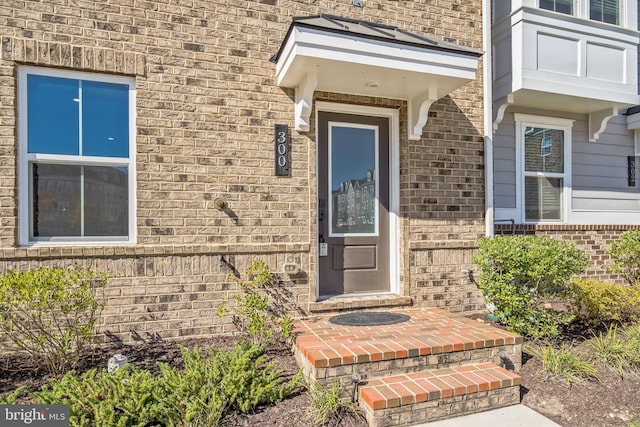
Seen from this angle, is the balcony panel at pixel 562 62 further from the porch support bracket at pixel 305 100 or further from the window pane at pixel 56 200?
the window pane at pixel 56 200

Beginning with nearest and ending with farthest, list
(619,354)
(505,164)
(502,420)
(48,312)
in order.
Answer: (502,420) < (48,312) < (619,354) < (505,164)

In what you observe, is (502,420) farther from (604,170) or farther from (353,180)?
(604,170)

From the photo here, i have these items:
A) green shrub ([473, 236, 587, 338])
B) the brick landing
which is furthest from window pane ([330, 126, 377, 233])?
green shrub ([473, 236, 587, 338])

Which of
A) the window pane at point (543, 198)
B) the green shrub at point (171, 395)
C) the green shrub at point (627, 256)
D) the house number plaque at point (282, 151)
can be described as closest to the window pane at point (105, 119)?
the house number plaque at point (282, 151)

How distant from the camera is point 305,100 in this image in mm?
4027

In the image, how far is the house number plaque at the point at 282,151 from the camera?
4.12m

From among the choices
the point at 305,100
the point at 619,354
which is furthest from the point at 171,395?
the point at 619,354

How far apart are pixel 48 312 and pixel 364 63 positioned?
3.72 meters

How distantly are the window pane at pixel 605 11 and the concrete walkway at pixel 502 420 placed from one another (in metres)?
5.63

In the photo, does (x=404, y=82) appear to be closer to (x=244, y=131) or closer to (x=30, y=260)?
(x=244, y=131)

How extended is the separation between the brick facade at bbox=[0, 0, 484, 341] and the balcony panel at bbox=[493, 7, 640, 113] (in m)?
1.78

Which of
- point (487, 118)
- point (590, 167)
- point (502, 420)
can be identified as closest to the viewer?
point (502, 420)

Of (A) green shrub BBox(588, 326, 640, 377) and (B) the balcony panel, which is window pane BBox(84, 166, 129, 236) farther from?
(B) the balcony panel

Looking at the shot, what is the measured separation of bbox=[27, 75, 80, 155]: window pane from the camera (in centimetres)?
352
